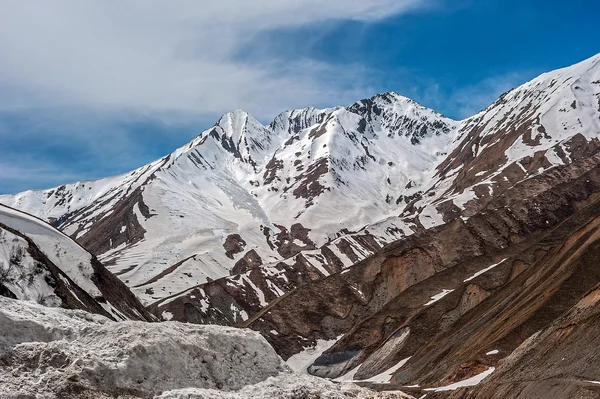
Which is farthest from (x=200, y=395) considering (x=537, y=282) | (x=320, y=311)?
(x=320, y=311)

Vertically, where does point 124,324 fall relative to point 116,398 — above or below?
above

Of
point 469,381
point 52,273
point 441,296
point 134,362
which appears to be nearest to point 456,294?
point 441,296

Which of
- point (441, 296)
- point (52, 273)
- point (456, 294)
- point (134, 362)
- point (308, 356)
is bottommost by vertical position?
point (456, 294)

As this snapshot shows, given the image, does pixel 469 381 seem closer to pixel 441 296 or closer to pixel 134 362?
pixel 134 362

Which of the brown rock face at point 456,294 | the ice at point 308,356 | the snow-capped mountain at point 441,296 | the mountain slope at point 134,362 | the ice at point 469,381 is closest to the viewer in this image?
the mountain slope at point 134,362

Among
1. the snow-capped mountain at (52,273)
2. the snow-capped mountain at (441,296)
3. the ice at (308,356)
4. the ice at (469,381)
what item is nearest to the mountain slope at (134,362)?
the snow-capped mountain at (441,296)

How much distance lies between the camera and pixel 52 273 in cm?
5431

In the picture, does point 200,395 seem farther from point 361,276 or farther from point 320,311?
point 361,276

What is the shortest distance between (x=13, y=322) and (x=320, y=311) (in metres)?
96.8

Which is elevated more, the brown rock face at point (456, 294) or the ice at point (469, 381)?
the brown rock face at point (456, 294)

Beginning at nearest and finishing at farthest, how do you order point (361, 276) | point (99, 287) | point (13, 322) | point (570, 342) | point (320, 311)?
1. point (13, 322)
2. point (570, 342)
3. point (99, 287)
4. point (320, 311)
5. point (361, 276)

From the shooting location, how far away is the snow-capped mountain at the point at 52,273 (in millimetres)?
50094

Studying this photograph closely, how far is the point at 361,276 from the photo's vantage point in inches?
4621

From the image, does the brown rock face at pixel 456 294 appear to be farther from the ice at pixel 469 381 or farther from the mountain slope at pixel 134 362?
the mountain slope at pixel 134 362
